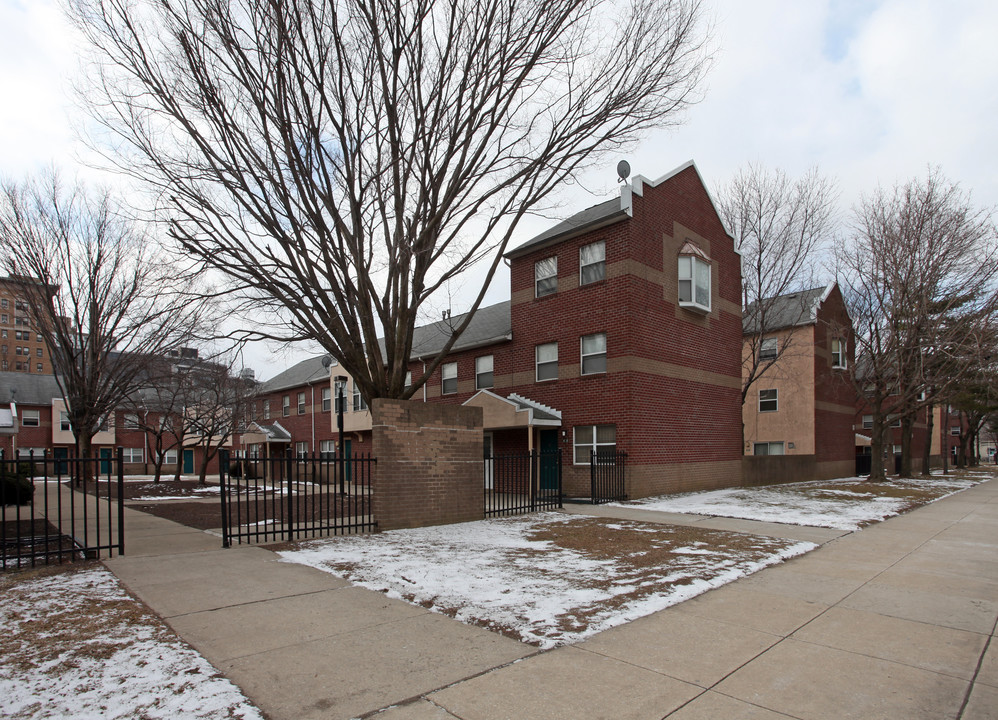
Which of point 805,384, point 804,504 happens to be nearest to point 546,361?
point 804,504

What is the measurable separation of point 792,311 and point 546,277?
15918 mm

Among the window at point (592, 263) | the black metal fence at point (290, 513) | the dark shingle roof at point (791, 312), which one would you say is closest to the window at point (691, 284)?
the window at point (592, 263)

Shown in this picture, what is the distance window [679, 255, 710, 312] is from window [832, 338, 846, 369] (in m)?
13.2

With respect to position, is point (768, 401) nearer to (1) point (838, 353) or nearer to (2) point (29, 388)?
(1) point (838, 353)

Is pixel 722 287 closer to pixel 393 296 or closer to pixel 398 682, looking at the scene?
pixel 393 296

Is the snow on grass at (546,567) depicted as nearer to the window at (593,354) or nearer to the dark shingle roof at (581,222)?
the window at (593,354)

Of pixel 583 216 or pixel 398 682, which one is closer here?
pixel 398 682

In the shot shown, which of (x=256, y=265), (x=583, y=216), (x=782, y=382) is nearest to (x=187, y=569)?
(x=256, y=265)

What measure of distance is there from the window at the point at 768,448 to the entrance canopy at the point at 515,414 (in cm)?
1589

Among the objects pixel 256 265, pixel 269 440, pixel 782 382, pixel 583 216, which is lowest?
pixel 269 440

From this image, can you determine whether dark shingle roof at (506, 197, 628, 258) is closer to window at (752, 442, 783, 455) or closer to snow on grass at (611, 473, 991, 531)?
snow on grass at (611, 473, 991, 531)

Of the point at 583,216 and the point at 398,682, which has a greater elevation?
the point at 583,216

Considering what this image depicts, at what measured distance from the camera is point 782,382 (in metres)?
30.2

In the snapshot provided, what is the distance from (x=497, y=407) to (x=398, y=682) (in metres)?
15.6
